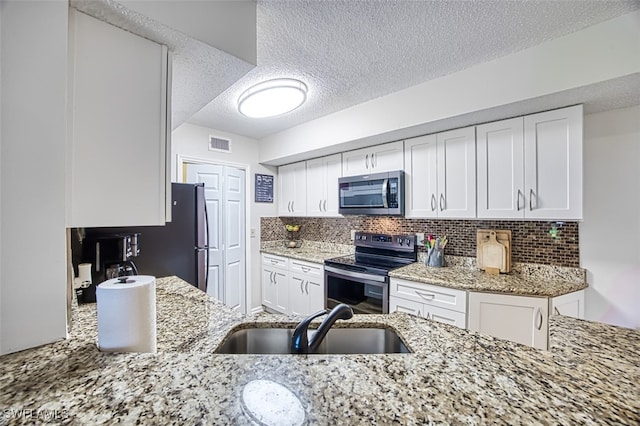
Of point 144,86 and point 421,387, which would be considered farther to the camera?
point 144,86

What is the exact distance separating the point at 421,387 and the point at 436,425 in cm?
11

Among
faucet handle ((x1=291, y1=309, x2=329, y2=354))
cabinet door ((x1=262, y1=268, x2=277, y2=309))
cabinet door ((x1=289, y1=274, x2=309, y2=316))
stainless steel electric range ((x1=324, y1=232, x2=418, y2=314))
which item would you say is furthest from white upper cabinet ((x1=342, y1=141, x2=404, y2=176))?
faucet handle ((x1=291, y1=309, x2=329, y2=354))

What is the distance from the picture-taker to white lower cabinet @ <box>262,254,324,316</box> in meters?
2.96

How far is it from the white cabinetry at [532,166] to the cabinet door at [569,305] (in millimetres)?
556

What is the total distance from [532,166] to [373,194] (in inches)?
49.9

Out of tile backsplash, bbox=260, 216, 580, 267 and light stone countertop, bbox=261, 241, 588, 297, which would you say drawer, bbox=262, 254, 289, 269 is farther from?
light stone countertop, bbox=261, 241, 588, 297

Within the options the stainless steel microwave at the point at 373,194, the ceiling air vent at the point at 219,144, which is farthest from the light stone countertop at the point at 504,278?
the ceiling air vent at the point at 219,144

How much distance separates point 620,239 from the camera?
186cm

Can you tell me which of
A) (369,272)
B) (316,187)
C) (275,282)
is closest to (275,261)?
(275,282)

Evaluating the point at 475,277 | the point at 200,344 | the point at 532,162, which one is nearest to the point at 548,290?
the point at 475,277

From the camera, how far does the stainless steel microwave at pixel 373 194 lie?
99.6 inches

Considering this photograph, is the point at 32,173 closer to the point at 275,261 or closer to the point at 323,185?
the point at 323,185

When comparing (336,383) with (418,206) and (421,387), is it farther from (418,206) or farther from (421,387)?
(418,206)

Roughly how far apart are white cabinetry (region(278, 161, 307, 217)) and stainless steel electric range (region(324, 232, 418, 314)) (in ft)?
3.10
